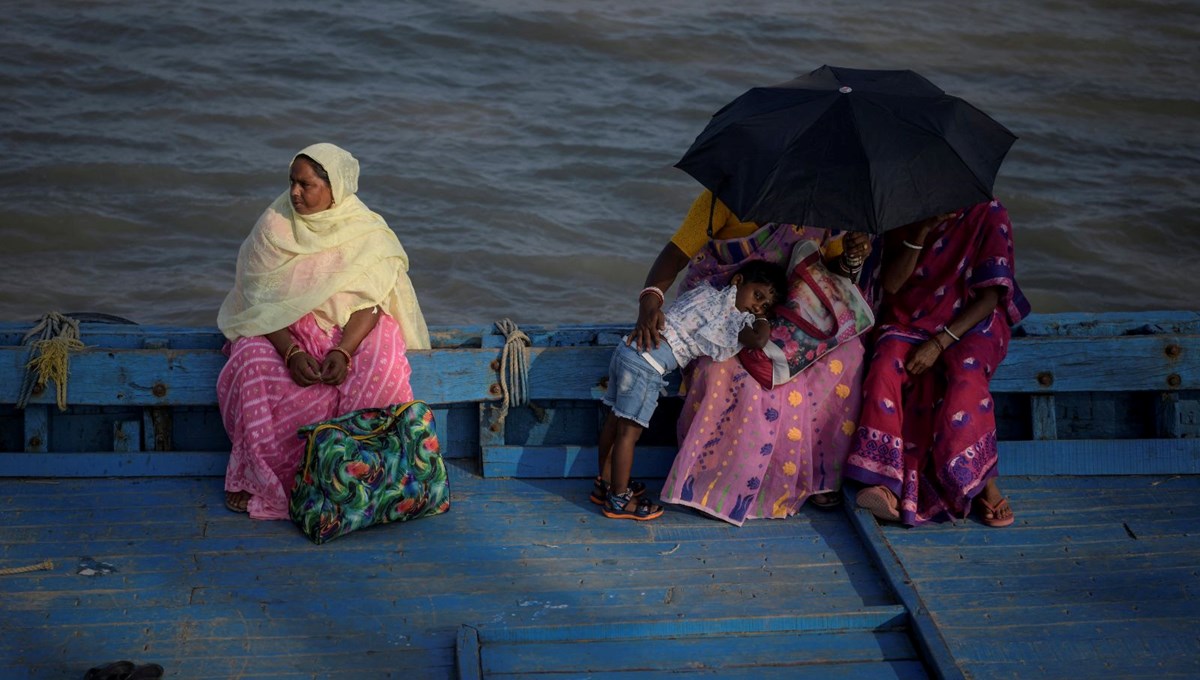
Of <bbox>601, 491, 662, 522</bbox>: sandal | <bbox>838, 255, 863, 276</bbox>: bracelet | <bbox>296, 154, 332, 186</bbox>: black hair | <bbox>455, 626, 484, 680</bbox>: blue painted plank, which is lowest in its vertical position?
<bbox>455, 626, 484, 680</bbox>: blue painted plank

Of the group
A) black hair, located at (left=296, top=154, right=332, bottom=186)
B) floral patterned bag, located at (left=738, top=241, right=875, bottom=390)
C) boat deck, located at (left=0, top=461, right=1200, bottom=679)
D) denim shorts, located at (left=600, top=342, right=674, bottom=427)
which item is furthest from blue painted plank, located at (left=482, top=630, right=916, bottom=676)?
black hair, located at (left=296, top=154, right=332, bottom=186)

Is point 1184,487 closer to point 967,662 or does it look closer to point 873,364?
point 873,364

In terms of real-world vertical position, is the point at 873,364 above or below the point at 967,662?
above

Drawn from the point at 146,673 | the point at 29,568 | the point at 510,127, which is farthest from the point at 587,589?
the point at 510,127

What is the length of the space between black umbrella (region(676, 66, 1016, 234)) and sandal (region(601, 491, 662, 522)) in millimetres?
1006

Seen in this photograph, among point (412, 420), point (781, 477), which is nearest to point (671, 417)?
point (781, 477)

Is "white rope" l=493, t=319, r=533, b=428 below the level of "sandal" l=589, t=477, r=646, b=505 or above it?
above

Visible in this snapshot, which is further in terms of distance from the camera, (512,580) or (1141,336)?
(1141,336)

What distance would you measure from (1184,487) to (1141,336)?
20.7 inches

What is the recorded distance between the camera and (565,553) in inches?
153

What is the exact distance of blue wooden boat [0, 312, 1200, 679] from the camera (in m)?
3.37

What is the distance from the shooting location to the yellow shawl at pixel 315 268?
4.17 meters

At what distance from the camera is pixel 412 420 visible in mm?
4066

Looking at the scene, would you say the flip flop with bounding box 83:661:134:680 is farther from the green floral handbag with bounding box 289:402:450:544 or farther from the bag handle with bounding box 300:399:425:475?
the bag handle with bounding box 300:399:425:475
